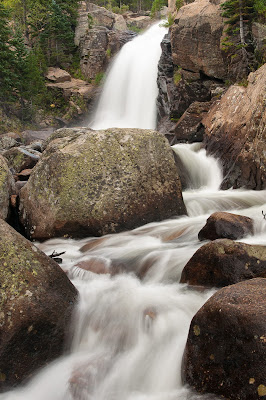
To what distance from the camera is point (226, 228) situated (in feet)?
17.7

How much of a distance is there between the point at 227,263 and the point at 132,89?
23.0m

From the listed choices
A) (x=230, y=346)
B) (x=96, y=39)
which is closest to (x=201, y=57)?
(x=230, y=346)

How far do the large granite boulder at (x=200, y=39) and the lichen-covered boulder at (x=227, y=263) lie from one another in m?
13.5

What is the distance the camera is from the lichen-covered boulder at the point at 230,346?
2.52 meters

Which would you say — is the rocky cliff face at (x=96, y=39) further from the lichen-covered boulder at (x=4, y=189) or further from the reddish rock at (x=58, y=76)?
the lichen-covered boulder at (x=4, y=189)

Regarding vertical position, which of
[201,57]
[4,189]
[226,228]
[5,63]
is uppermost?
[201,57]

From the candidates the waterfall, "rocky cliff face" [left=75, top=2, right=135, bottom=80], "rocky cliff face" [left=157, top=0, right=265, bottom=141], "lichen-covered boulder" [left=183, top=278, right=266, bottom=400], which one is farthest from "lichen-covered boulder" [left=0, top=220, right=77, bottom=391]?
"rocky cliff face" [left=75, top=2, right=135, bottom=80]

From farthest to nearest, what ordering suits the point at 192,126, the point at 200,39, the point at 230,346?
the point at 200,39 < the point at 192,126 < the point at 230,346

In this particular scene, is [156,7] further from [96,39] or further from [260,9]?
[260,9]

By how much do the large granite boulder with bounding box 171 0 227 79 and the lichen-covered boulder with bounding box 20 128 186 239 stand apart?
10003 mm

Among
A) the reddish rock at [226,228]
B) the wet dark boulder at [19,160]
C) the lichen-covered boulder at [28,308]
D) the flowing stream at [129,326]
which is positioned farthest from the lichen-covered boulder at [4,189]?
the wet dark boulder at [19,160]

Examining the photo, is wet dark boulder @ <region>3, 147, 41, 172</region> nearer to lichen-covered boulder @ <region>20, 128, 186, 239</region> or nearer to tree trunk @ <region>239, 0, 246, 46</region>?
lichen-covered boulder @ <region>20, 128, 186, 239</region>

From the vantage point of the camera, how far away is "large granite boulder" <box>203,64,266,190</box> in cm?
916

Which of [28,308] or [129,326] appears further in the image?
[129,326]
